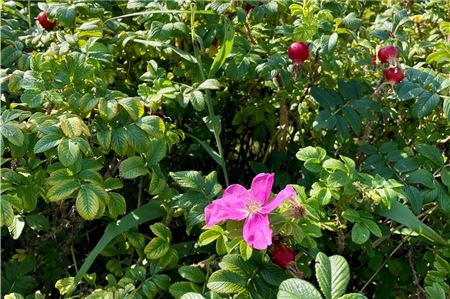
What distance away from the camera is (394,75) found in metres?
1.64

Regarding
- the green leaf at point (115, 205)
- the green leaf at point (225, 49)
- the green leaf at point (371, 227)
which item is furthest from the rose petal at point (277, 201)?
the green leaf at point (225, 49)

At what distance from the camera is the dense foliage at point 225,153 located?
1.24 meters

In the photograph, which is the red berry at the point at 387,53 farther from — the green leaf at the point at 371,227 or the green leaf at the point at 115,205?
the green leaf at the point at 115,205

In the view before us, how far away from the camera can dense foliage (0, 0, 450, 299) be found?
1238 mm

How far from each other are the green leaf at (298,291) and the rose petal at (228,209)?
0.18 meters

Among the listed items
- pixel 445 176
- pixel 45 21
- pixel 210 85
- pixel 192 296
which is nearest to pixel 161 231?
pixel 192 296

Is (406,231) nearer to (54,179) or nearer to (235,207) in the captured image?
(235,207)

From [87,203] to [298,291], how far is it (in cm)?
48

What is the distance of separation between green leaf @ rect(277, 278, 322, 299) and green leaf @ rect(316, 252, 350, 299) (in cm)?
2

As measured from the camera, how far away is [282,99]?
1.93 metres

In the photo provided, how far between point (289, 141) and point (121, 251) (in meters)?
0.77

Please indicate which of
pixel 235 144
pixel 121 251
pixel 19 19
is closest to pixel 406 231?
pixel 121 251

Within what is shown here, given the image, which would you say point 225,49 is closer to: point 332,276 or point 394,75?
point 394,75

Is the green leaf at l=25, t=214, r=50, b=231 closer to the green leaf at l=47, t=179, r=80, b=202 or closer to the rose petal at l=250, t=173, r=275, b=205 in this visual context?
the green leaf at l=47, t=179, r=80, b=202
